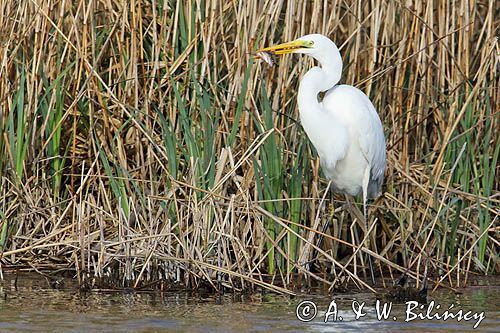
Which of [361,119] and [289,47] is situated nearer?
[289,47]

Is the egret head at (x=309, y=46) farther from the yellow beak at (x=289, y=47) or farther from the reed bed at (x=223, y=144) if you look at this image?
the reed bed at (x=223, y=144)

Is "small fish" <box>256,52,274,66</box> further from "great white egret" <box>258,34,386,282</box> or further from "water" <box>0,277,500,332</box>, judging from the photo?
"water" <box>0,277,500,332</box>

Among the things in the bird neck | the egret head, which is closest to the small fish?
the egret head

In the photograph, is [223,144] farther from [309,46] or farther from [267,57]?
[309,46]

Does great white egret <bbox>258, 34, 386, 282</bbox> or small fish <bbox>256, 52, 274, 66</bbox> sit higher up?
small fish <bbox>256, 52, 274, 66</bbox>

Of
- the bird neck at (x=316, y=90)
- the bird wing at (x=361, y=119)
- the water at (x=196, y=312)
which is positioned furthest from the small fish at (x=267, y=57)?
the water at (x=196, y=312)

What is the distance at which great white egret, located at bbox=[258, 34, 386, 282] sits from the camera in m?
5.16

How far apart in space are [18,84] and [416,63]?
7.30ft

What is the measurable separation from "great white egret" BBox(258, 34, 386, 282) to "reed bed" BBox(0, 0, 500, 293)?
128 mm

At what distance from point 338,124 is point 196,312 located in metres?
1.51

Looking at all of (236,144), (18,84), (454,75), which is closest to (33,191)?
(18,84)

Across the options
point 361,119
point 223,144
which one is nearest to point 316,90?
point 361,119

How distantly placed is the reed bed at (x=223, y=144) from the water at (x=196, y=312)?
145 millimetres

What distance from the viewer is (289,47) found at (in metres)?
5.11
